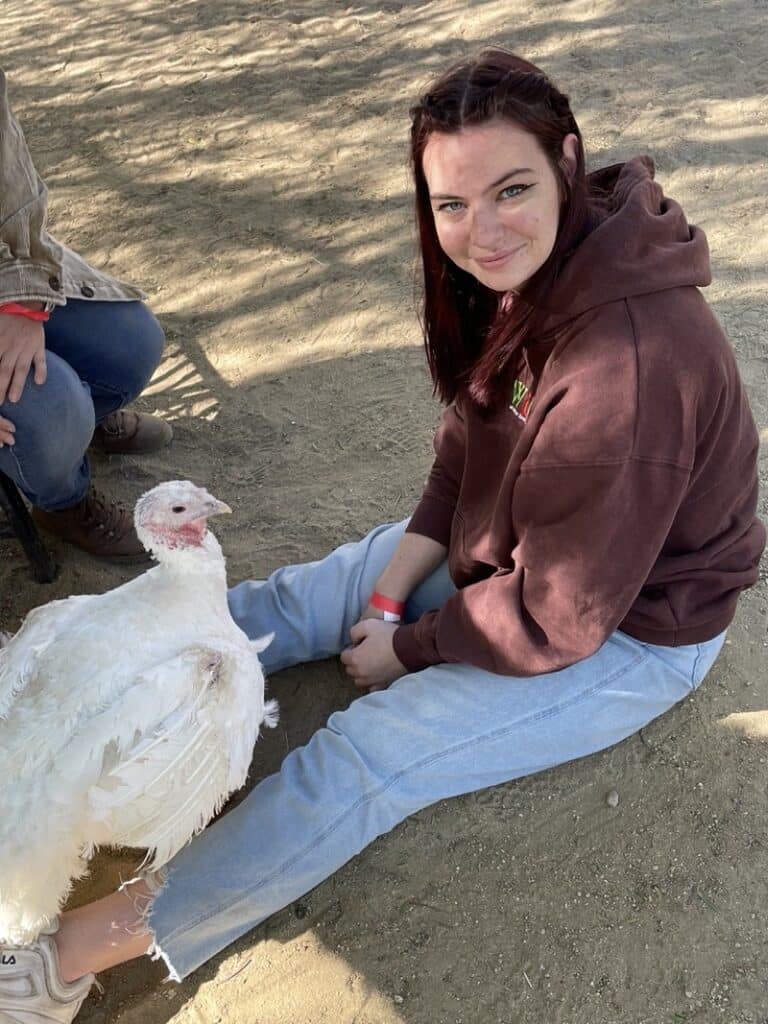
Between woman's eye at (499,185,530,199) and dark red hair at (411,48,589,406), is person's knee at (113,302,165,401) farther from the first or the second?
woman's eye at (499,185,530,199)

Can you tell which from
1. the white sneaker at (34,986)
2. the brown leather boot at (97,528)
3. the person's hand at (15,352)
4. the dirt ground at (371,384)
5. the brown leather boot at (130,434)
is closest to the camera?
the white sneaker at (34,986)

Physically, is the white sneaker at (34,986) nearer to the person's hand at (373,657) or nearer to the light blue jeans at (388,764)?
the light blue jeans at (388,764)

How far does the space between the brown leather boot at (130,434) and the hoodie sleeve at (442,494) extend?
1221 mm

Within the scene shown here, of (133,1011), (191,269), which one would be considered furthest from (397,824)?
(191,269)

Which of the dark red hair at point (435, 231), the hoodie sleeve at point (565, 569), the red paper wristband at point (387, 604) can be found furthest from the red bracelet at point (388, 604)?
the dark red hair at point (435, 231)

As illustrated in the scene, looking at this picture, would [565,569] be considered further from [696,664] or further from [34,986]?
[34,986]

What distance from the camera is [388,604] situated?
2.15 m

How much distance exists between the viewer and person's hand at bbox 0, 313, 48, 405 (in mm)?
→ 2154

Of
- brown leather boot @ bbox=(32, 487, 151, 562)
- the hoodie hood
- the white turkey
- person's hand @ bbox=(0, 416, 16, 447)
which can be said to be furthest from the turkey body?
A: the hoodie hood

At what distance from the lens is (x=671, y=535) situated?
1681mm

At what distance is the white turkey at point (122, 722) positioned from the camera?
1.57 meters

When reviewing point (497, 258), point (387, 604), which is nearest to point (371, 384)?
point (387, 604)

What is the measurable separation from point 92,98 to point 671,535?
15.2 feet

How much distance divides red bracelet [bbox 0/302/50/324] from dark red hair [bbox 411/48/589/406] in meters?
1.06
